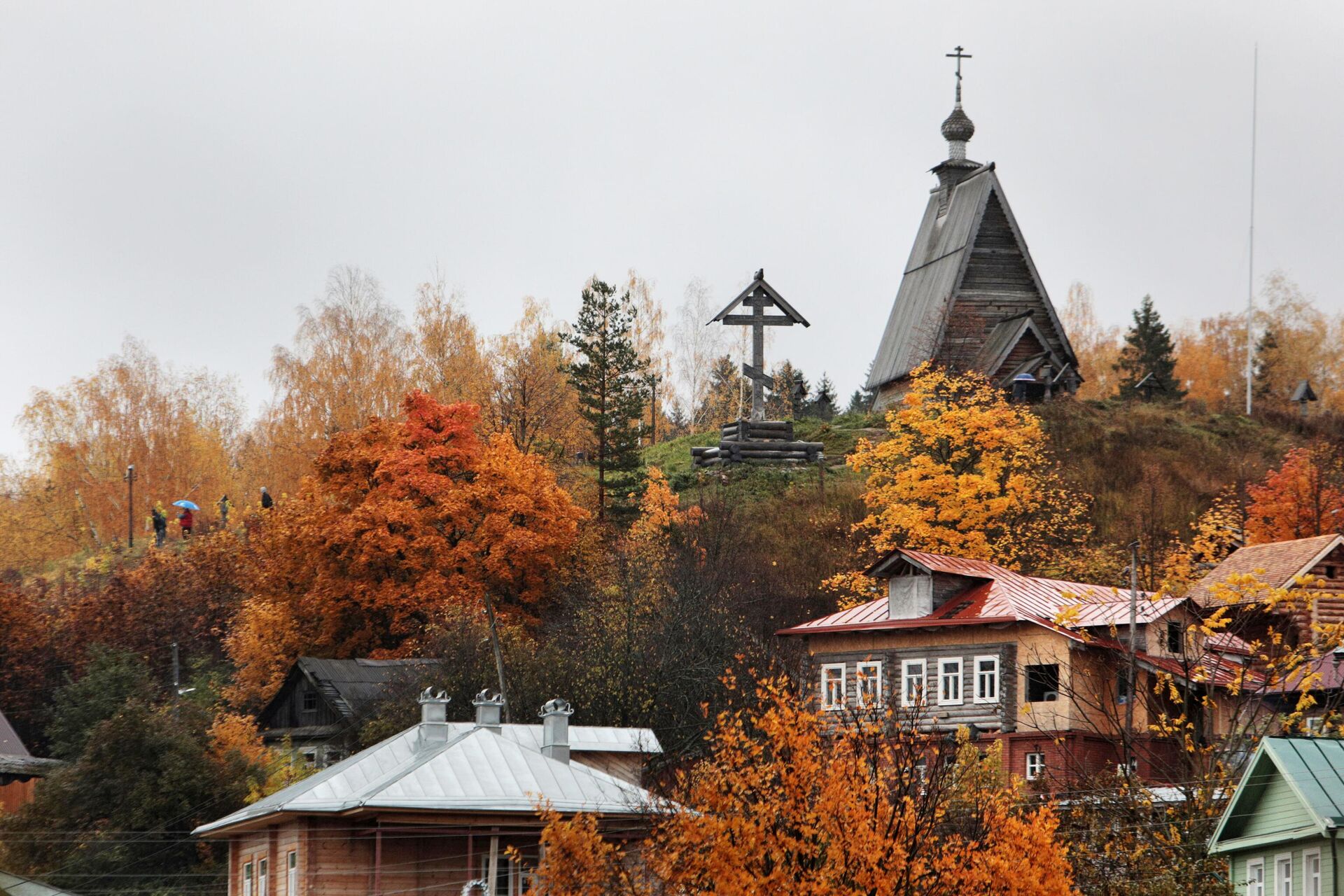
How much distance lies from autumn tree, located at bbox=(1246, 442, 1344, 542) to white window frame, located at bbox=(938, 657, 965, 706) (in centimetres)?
1848

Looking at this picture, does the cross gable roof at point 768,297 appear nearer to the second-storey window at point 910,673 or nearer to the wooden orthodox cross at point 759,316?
the wooden orthodox cross at point 759,316

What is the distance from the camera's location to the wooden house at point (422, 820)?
35812mm

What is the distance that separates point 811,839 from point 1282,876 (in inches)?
355

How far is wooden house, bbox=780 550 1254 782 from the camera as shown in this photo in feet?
146

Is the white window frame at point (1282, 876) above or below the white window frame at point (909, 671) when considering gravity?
below

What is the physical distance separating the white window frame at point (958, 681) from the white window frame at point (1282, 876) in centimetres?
1746

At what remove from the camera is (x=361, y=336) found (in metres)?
91.3

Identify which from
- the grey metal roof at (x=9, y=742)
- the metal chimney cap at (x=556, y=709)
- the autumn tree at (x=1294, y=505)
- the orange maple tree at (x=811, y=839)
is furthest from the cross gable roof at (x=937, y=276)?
the orange maple tree at (x=811, y=839)

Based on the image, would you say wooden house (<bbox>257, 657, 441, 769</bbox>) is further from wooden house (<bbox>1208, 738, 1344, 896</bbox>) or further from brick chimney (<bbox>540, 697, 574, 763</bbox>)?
wooden house (<bbox>1208, 738, 1344, 896</bbox>)

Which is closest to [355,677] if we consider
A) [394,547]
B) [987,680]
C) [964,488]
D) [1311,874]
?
[394,547]

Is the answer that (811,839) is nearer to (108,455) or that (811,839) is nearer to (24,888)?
(24,888)

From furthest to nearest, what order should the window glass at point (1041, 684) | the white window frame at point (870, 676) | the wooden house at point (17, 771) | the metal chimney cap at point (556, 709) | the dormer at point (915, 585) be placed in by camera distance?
the wooden house at point (17, 771) < the dormer at point (915, 585) < the white window frame at point (870, 676) < the window glass at point (1041, 684) < the metal chimney cap at point (556, 709)

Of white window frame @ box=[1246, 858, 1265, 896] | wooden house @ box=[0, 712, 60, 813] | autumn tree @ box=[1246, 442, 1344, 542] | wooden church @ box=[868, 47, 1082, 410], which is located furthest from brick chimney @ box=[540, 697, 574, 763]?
wooden church @ box=[868, 47, 1082, 410]

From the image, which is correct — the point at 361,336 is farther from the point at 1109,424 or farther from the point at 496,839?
the point at 496,839
